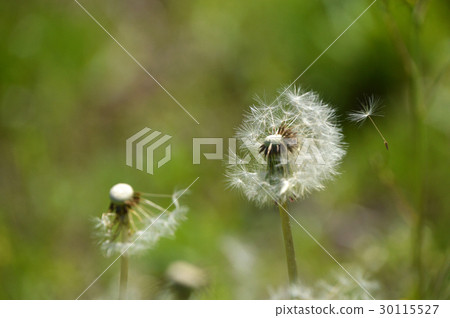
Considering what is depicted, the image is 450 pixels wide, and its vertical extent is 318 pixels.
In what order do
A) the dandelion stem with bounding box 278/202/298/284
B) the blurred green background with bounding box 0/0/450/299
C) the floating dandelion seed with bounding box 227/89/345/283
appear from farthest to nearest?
the blurred green background with bounding box 0/0/450/299, the floating dandelion seed with bounding box 227/89/345/283, the dandelion stem with bounding box 278/202/298/284

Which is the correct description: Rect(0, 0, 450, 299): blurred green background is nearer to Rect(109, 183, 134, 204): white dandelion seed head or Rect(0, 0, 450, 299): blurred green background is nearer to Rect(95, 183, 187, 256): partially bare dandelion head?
Rect(95, 183, 187, 256): partially bare dandelion head

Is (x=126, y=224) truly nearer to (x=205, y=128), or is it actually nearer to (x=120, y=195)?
(x=120, y=195)

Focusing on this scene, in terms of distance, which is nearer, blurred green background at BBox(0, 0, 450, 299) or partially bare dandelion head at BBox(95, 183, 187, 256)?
partially bare dandelion head at BBox(95, 183, 187, 256)

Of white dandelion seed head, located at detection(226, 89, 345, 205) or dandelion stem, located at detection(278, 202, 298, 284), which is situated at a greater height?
white dandelion seed head, located at detection(226, 89, 345, 205)

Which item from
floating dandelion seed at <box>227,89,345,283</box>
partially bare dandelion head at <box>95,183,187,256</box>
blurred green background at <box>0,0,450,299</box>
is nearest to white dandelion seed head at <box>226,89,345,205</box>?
floating dandelion seed at <box>227,89,345,283</box>

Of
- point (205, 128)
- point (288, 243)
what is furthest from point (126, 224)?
point (205, 128)

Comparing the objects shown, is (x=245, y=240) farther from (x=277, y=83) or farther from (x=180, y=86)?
(x=180, y=86)

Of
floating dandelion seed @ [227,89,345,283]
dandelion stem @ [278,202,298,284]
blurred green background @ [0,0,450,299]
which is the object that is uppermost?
blurred green background @ [0,0,450,299]
